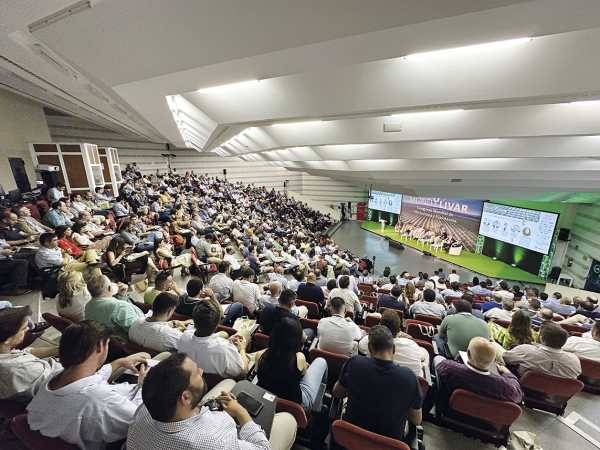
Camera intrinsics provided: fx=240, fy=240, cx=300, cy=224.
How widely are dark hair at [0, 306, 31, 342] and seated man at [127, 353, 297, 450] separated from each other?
138 cm

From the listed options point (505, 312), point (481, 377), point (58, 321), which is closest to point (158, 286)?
point (58, 321)

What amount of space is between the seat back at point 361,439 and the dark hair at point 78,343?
1617 millimetres

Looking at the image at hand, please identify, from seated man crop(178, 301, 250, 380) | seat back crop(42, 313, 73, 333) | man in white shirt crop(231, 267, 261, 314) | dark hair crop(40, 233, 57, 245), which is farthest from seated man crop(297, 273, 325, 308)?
dark hair crop(40, 233, 57, 245)

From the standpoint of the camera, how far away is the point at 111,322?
8.22 ft

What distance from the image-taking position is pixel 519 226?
1209cm

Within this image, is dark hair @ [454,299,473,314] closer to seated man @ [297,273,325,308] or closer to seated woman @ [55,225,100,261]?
seated man @ [297,273,325,308]

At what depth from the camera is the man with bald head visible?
6.46 ft

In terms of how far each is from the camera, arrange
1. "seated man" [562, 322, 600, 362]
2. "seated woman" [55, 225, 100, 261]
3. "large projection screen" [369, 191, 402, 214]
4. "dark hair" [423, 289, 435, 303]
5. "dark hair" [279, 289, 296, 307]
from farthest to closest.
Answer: "large projection screen" [369, 191, 402, 214] < "dark hair" [423, 289, 435, 303] < "seated woman" [55, 225, 100, 261] < "dark hair" [279, 289, 296, 307] < "seated man" [562, 322, 600, 362]

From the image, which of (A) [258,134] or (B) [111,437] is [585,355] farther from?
(A) [258,134]

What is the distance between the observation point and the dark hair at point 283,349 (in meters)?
1.84

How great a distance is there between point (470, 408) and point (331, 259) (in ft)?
26.8

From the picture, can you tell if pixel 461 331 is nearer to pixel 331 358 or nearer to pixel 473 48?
pixel 331 358

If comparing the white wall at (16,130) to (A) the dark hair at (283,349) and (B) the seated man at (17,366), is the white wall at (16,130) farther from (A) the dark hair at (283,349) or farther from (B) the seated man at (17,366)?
(A) the dark hair at (283,349)

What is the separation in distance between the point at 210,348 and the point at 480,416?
2.31 metres
